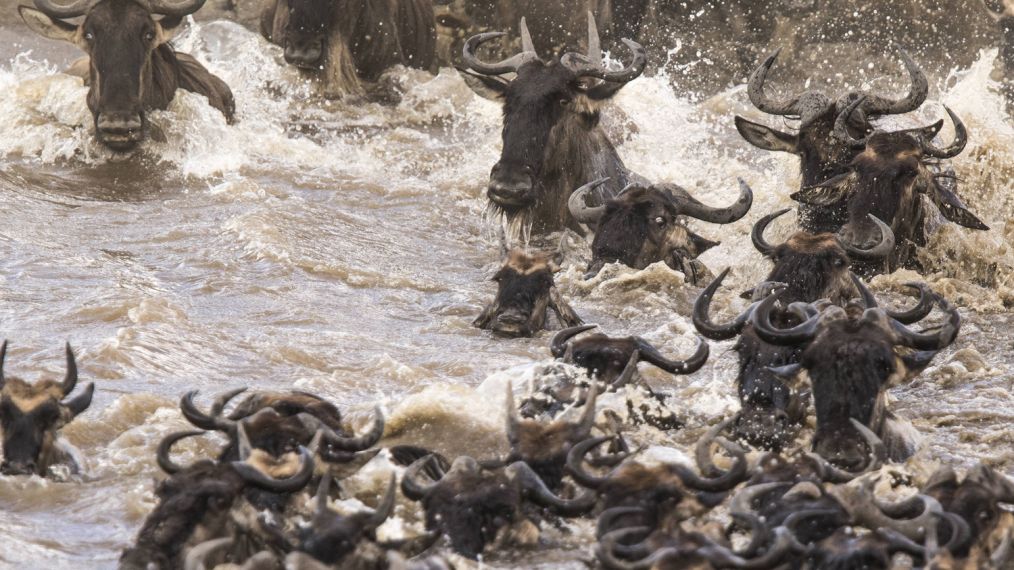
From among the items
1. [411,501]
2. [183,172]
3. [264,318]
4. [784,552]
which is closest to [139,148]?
[183,172]

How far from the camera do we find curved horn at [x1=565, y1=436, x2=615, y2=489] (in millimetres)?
6312

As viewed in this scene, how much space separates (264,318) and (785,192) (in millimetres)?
4361

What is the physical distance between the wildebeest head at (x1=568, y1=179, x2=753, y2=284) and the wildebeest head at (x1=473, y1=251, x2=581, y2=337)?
120cm

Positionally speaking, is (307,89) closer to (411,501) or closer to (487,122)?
(487,122)

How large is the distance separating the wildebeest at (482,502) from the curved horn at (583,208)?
4.91 m

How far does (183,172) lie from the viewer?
1420 cm

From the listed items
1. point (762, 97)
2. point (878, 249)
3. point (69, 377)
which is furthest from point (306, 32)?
point (69, 377)

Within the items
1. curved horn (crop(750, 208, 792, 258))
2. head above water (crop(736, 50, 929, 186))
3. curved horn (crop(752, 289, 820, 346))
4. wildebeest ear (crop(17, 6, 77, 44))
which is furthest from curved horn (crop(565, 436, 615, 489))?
wildebeest ear (crop(17, 6, 77, 44))

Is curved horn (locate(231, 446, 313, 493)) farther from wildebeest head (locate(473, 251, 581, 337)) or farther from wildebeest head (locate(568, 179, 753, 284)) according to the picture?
wildebeest head (locate(568, 179, 753, 284))

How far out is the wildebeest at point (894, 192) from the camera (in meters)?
10.8

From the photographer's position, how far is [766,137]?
39.8 feet

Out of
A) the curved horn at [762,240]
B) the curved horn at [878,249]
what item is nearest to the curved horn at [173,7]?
the curved horn at [762,240]

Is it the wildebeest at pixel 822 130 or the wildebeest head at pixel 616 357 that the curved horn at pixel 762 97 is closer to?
the wildebeest at pixel 822 130

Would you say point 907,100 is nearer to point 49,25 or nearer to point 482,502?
point 482,502
